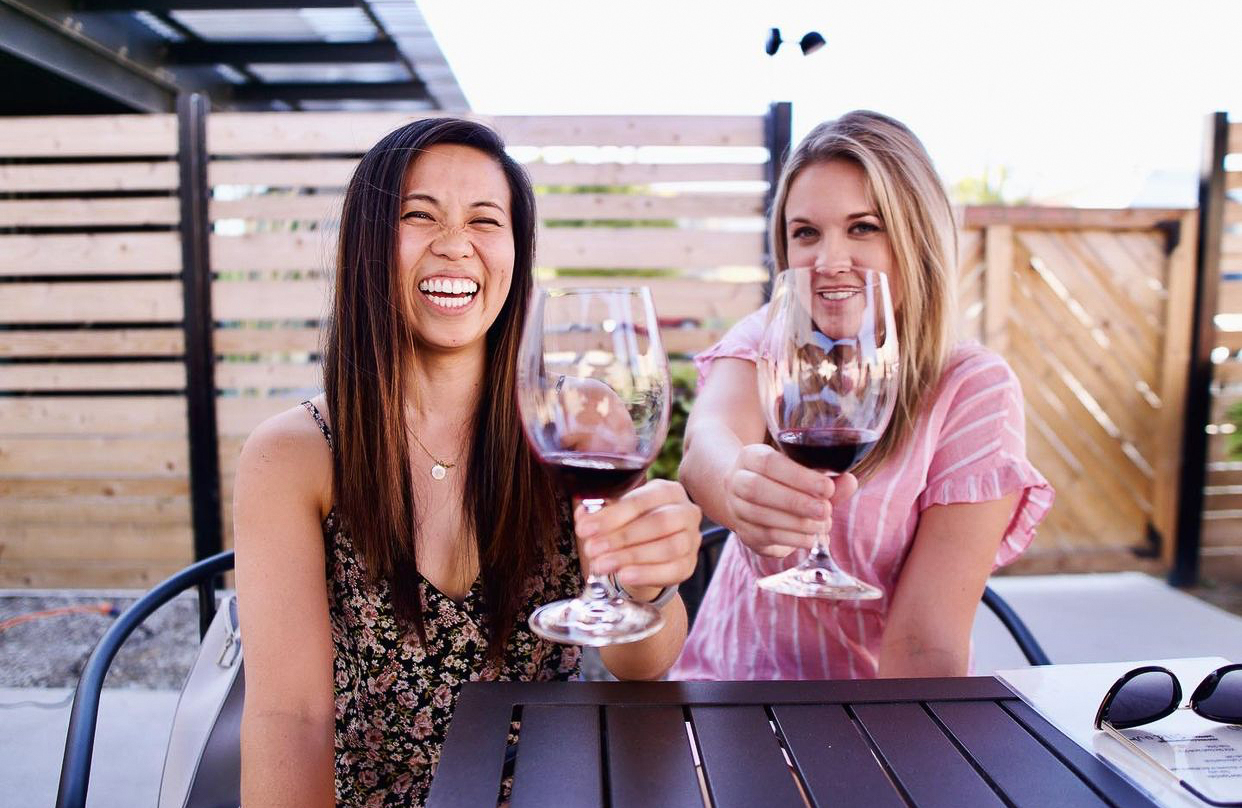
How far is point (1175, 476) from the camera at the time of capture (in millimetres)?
4309

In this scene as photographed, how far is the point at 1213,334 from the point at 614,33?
3.84 metres

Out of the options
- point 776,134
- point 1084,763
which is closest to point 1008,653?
point 776,134

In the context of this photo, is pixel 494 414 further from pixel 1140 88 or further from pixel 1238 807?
pixel 1140 88

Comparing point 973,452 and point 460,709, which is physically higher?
point 973,452

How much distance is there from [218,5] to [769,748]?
16.9ft

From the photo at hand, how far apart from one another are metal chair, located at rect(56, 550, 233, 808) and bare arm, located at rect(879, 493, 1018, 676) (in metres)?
1.15

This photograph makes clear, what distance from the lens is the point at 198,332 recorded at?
3932 millimetres

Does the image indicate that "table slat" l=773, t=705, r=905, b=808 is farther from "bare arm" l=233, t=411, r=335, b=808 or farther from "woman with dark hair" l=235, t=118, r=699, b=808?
"bare arm" l=233, t=411, r=335, b=808

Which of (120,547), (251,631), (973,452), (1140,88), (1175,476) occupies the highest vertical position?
(1140,88)

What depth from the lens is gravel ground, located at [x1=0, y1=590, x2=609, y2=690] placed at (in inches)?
127

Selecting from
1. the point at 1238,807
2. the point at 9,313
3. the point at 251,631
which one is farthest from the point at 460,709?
the point at 9,313

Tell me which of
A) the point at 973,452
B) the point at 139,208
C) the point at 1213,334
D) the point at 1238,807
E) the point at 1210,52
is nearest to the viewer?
the point at 1238,807

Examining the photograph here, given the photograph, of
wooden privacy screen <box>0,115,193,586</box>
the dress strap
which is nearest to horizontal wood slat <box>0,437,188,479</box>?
wooden privacy screen <box>0,115,193,586</box>

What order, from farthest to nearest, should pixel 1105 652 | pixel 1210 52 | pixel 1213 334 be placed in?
pixel 1210 52, pixel 1213 334, pixel 1105 652
